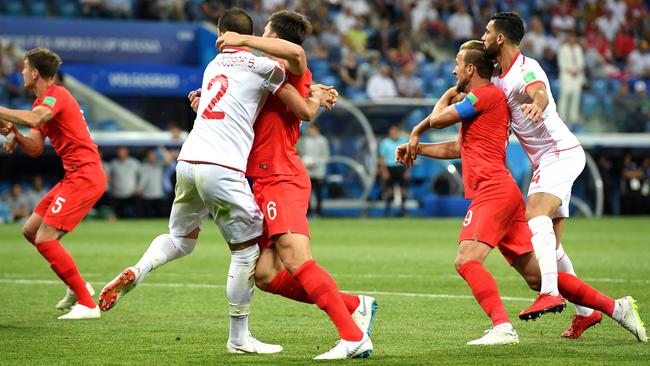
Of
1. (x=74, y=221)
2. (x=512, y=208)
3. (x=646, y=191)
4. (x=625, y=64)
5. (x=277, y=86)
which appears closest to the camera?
(x=277, y=86)

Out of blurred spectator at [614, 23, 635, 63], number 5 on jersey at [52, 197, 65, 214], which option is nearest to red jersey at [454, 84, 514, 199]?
number 5 on jersey at [52, 197, 65, 214]

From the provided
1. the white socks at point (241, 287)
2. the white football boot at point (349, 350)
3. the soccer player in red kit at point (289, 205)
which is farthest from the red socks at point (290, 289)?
the white football boot at point (349, 350)

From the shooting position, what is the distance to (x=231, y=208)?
23.2 feet

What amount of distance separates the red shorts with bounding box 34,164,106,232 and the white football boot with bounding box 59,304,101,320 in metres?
0.69

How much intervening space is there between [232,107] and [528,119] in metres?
2.21

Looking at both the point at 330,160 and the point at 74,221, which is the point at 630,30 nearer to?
the point at 330,160

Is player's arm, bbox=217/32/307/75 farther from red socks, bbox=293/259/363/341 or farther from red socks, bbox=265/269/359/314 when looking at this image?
red socks, bbox=265/269/359/314

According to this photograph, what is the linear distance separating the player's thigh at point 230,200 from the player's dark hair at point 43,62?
124 inches

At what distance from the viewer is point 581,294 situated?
7.87 metres

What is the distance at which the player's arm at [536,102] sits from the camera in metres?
7.45

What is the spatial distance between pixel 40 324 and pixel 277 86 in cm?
319

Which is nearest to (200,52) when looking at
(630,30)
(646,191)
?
(646,191)

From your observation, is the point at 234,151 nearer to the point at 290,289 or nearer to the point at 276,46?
the point at 276,46

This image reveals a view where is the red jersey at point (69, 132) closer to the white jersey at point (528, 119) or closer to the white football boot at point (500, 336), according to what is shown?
the white jersey at point (528, 119)
